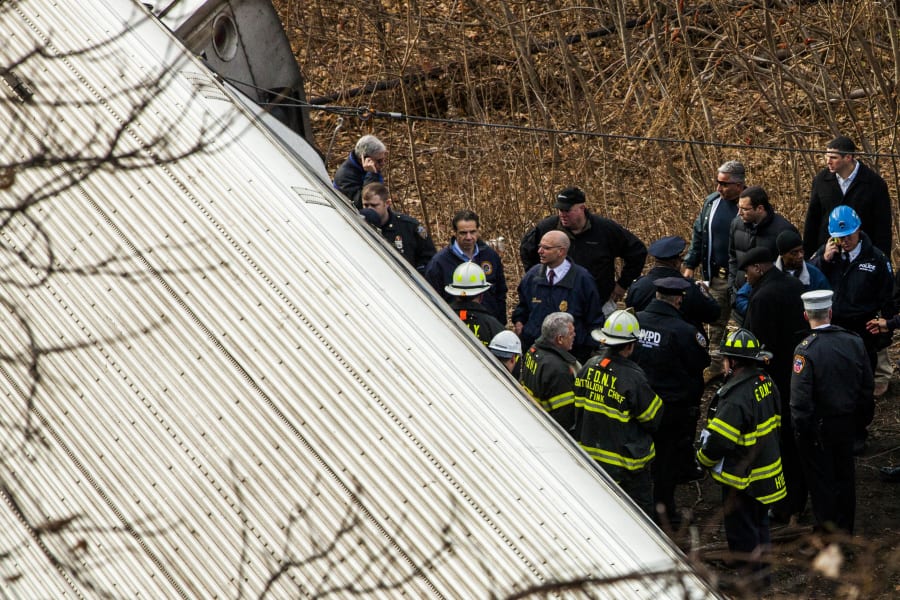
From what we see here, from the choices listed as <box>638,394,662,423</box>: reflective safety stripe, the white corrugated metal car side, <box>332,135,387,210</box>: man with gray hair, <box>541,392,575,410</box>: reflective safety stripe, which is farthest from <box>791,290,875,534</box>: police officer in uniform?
<box>332,135,387,210</box>: man with gray hair

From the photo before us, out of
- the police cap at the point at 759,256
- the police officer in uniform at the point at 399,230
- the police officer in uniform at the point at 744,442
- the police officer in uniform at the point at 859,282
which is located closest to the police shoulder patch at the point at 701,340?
the police cap at the point at 759,256

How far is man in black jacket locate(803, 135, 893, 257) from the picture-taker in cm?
993

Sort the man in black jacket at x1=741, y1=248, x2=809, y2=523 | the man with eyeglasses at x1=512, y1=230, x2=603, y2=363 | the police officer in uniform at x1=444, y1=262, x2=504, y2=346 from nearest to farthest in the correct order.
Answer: the police officer in uniform at x1=444, y1=262, x2=504, y2=346, the man in black jacket at x1=741, y1=248, x2=809, y2=523, the man with eyeglasses at x1=512, y1=230, x2=603, y2=363

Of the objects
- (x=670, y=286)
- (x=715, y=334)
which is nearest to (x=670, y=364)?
(x=670, y=286)

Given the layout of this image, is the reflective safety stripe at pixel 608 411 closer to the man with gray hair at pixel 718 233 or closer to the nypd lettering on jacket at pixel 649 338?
the nypd lettering on jacket at pixel 649 338

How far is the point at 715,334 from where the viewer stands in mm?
11195

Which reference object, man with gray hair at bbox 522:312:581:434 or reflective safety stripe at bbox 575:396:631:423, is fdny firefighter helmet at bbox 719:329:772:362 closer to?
reflective safety stripe at bbox 575:396:631:423

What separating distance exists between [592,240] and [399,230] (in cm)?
165

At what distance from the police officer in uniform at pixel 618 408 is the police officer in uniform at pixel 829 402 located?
1.09m

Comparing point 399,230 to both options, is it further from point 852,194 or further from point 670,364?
point 852,194

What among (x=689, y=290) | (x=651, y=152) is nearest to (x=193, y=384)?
(x=689, y=290)

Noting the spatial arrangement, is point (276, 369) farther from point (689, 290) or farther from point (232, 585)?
point (689, 290)

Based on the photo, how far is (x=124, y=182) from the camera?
5.95m

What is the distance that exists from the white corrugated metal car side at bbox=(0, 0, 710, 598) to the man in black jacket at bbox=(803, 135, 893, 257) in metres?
5.04
